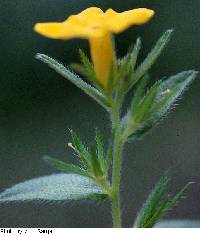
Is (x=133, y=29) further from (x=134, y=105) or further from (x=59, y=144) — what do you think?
(x=134, y=105)

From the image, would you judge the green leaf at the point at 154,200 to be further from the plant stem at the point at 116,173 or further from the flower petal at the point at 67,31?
the flower petal at the point at 67,31

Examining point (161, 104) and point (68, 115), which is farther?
point (68, 115)

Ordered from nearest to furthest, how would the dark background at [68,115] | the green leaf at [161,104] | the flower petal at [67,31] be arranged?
the flower petal at [67,31] → the green leaf at [161,104] → the dark background at [68,115]

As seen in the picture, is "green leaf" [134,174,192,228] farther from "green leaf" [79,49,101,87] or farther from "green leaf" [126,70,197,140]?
"green leaf" [79,49,101,87]

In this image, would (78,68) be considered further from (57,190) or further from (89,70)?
(57,190)

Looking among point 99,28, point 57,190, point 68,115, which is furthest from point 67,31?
point 68,115

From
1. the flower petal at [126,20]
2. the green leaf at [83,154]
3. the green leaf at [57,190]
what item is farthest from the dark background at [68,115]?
the flower petal at [126,20]

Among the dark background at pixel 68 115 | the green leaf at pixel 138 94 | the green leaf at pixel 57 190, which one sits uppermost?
the green leaf at pixel 138 94

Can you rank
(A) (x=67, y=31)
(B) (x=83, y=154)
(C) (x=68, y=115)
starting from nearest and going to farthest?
(A) (x=67, y=31)
(B) (x=83, y=154)
(C) (x=68, y=115)
